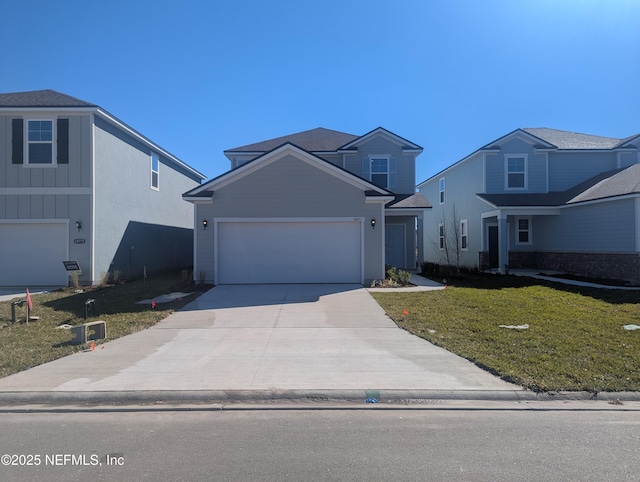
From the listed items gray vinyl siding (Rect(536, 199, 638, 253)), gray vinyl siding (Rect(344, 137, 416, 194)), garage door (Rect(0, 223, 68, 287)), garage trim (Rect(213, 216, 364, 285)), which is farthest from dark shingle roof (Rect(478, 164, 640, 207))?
garage door (Rect(0, 223, 68, 287))

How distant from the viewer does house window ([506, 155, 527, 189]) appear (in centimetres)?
2052

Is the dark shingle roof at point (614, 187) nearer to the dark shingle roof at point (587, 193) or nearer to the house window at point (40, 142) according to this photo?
the dark shingle roof at point (587, 193)

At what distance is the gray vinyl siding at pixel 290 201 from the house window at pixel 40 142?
577 cm

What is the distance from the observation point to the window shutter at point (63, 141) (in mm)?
14461

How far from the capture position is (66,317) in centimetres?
967

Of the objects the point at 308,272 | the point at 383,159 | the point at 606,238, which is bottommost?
the point at 308,272

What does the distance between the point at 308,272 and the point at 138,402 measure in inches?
387

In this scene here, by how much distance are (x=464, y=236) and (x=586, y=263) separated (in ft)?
23.7

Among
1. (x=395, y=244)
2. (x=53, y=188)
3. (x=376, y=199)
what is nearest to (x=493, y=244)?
(x=395, y=244)

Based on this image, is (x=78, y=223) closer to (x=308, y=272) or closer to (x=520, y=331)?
(x=308, y=272)

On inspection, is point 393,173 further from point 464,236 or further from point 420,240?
point 464,236

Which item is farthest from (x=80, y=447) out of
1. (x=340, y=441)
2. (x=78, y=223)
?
(x=78, y=223)

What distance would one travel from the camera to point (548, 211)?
18906 millimetres

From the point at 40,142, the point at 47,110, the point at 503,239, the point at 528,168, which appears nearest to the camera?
the point at 47,110
